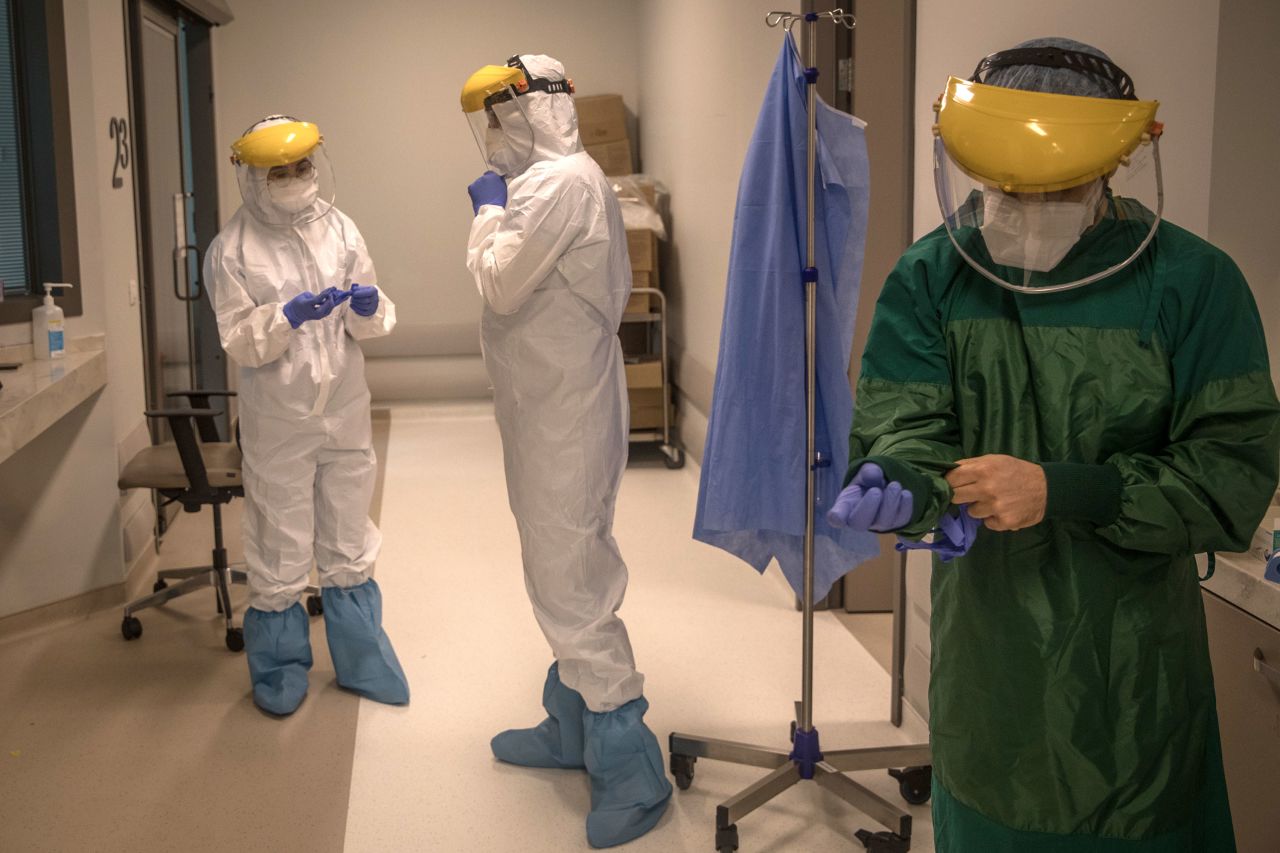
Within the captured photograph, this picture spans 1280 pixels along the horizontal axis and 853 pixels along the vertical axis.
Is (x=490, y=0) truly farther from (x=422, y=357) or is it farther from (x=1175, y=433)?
(x=1175, y=433)

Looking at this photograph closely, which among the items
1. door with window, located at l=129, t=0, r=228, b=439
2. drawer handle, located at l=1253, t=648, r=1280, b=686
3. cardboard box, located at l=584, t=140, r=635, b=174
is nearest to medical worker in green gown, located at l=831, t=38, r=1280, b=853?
drawer handle, located at l=1253, t=648, r=1280, b=686

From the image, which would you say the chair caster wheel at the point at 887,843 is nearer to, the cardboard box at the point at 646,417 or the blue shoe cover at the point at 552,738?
the blue shoe cover at the point at 552,738

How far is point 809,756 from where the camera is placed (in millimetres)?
2650

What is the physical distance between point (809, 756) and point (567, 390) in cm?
96

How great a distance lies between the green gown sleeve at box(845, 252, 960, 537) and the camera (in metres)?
1.42

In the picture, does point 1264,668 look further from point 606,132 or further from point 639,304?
point 606,132

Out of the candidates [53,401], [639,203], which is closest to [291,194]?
[53,401]

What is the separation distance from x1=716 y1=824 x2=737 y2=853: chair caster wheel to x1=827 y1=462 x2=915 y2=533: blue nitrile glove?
1.38 meters

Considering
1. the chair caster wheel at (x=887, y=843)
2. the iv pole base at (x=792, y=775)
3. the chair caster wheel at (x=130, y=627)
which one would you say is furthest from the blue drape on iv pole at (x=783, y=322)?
the chair caster wheel at (x=130, y=627)

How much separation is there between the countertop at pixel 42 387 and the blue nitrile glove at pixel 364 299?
82cm

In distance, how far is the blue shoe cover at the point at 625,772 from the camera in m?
2.59

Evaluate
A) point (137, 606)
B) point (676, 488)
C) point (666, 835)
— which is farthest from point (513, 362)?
point (676, 488)

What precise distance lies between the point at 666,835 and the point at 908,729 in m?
0.79

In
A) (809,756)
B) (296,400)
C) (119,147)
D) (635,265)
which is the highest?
(119,147)
